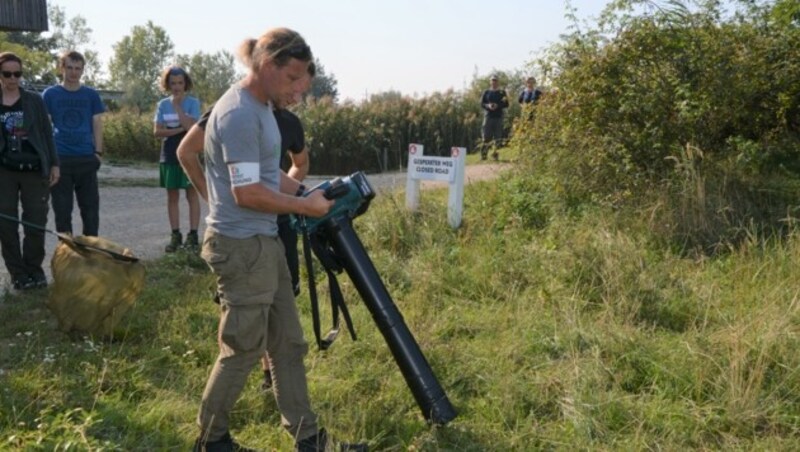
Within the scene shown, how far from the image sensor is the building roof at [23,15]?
1369cm

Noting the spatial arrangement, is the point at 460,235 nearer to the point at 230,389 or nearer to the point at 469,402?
the point at 469,402

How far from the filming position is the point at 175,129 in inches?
293

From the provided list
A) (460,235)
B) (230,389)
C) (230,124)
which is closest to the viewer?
(230,124)

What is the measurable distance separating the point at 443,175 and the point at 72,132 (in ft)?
11.8

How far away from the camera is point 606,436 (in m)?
3.68

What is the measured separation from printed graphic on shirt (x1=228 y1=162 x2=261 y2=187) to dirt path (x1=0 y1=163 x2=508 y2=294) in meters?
3.83

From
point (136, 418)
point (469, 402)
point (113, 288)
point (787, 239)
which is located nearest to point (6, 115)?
point (113, 288)

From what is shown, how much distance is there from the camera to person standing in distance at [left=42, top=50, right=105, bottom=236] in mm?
6797

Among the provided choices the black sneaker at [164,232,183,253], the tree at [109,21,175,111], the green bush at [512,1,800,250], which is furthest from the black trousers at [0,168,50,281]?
the tree at [109,21,175,111]

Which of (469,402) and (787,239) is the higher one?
(787,239)

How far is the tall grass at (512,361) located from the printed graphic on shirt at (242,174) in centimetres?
112

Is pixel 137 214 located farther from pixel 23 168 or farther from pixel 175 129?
pixel 23 168

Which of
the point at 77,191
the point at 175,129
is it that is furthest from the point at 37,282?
the point at 175,129

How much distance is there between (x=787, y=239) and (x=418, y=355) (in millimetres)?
3866
